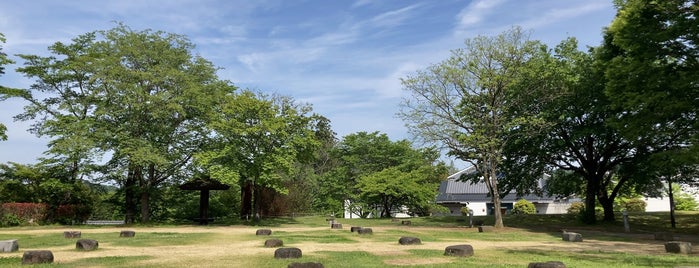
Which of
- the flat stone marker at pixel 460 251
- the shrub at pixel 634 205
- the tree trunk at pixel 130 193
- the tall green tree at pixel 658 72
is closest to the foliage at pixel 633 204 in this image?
the shrub at pixel 634 205

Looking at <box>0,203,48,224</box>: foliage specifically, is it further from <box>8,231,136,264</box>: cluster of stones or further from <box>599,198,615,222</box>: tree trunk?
<box>599,198,615,222</box>: tree trunk

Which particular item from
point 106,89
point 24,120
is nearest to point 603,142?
point 106,89

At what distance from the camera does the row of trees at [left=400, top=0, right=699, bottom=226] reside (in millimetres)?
21047

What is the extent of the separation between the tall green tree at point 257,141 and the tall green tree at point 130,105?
2.23 metres

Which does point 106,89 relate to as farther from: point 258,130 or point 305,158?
point 305,158

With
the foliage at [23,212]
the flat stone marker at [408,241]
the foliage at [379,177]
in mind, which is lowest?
the flat stone marker at [408,241]

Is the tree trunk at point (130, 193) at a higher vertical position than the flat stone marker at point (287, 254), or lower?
higher

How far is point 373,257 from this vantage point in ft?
40.8

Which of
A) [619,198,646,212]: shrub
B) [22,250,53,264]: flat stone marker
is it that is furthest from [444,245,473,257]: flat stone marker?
[619,198,646,212]: shrub

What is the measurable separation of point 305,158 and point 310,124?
2.47 m

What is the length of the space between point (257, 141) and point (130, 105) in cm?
851

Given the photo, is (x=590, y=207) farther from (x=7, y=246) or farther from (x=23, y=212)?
(x=23, y=212)

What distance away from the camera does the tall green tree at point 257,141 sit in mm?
30875

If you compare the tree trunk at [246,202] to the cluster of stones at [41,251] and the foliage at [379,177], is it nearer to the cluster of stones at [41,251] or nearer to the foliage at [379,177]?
the foliage at [379,177]
